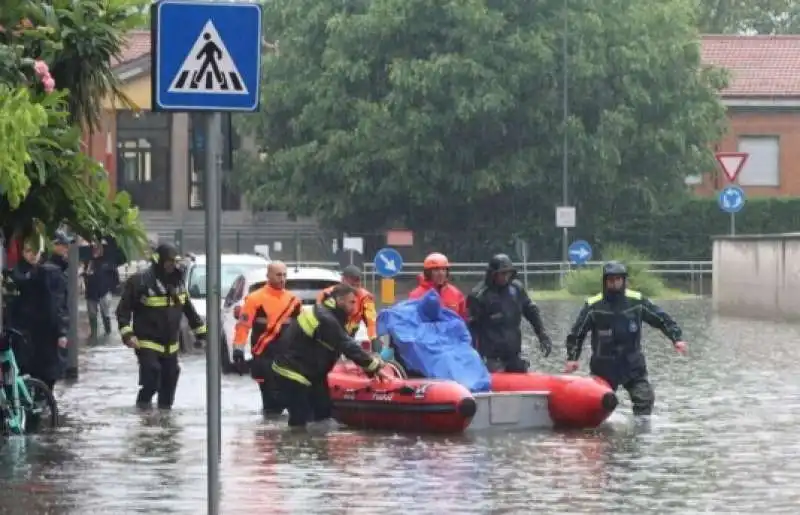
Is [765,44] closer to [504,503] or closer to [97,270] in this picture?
[97,270]

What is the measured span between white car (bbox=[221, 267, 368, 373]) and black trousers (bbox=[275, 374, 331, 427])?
6630 mm

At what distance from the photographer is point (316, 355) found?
57.9 ft

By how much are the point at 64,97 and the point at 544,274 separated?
46.5m

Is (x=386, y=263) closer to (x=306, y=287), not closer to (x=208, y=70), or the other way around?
(x=306, y=287)

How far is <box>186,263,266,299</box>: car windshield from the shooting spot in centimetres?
2948

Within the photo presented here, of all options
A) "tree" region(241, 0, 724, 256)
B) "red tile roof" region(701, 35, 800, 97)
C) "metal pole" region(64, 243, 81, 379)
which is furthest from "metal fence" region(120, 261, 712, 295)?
"metal pole" region(64, 243, 81, 379)

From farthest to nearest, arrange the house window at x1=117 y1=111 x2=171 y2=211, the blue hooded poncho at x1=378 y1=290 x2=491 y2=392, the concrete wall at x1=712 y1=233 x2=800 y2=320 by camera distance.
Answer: the house window at x1=117 y1=111 x2=171 y2=211, the concrete wall at x1=712 y1=233 x2=800 y2=320, the blue hooded poncho at x1=378 y1=290 x2=491 y2=392

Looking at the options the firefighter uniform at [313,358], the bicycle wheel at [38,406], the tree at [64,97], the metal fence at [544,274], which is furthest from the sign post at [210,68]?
the metal fence at [544,274]

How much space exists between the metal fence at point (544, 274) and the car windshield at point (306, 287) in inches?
1171

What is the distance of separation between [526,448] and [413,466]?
5.37 feet

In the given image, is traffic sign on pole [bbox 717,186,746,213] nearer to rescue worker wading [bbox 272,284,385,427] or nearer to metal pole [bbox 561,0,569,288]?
metal pole [bbox 561,0,569,288]

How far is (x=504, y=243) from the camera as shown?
203 ft

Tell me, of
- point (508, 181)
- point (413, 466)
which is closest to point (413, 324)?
point (413, 466)

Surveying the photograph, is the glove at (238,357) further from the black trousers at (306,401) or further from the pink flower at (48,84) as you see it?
the pink flower at (48,84)
